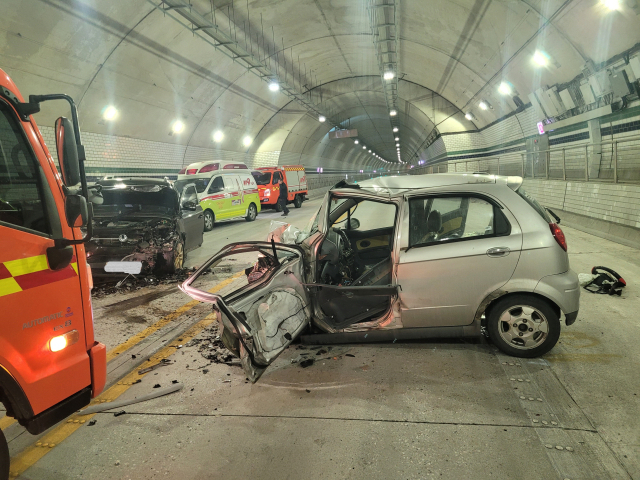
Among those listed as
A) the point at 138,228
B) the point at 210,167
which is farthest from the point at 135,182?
the point at 210,167

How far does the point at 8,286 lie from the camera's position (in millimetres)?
2039

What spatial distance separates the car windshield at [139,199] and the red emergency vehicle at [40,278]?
5.85m

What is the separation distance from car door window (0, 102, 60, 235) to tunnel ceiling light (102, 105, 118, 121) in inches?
560

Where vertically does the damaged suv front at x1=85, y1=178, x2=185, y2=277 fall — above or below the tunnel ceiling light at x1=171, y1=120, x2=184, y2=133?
below

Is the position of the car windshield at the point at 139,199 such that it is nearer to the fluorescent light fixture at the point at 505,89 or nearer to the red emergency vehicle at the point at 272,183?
the red emergency vehicle at the point at 272,183

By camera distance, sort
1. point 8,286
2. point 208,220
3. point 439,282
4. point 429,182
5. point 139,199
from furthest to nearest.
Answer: point 208,220 → point 139,199 → point 429,182 → point 439,282 → point 8,286

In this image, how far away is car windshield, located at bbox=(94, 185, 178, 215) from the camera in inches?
324

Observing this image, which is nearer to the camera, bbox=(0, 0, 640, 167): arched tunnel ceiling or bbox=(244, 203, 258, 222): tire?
bbox=(0, 0, 640, 167): arched tunnel ceiling

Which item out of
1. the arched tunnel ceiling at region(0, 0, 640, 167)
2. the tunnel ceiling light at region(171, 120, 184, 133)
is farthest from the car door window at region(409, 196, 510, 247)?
the tunnel ceiling light at region(171, 120, 184, 133)

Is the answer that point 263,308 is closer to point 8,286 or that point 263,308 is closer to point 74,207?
point 74,207

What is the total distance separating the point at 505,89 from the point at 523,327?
1613cm

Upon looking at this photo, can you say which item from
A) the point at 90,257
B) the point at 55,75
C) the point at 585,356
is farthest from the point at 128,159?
the point at 585,356

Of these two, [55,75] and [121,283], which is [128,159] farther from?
[121,283]

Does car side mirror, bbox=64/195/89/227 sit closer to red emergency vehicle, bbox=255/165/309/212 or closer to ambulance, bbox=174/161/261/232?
ambulance, bbox=174/161/261/232
